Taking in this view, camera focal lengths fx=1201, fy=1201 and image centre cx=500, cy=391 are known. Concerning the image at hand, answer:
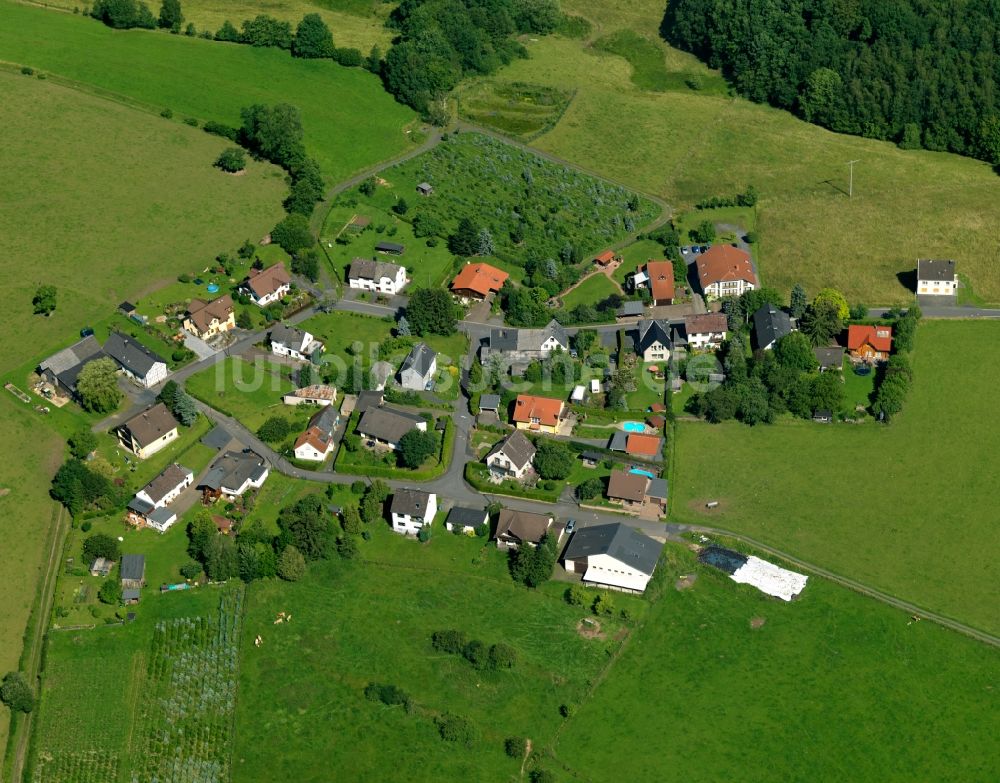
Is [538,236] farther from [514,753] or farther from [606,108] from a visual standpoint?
[514,753]

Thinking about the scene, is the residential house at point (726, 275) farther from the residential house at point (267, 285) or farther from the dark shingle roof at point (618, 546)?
the residential house at point (267, 285)

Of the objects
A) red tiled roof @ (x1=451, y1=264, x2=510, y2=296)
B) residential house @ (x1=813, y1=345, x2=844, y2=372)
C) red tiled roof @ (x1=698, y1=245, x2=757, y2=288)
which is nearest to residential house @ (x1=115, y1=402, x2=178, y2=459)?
red tiled roof @ (x1=451, y1=264, x2=510, y2=296)

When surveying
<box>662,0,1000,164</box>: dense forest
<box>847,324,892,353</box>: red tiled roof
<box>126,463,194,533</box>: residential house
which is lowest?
<box>126,463,194,533</box>: residential house

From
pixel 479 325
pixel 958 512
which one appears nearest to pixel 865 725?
pixel 958 512

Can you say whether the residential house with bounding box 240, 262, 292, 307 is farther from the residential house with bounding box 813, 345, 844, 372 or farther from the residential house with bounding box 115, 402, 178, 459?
the residential house with bounding box 813, 345, 844, 372

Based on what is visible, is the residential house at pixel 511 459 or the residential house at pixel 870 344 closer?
the residential house at pixel 511 459

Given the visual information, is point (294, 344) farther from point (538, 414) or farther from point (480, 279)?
point (538, 414)

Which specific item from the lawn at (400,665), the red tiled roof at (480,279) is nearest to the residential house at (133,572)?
the lawn at (400,665)
